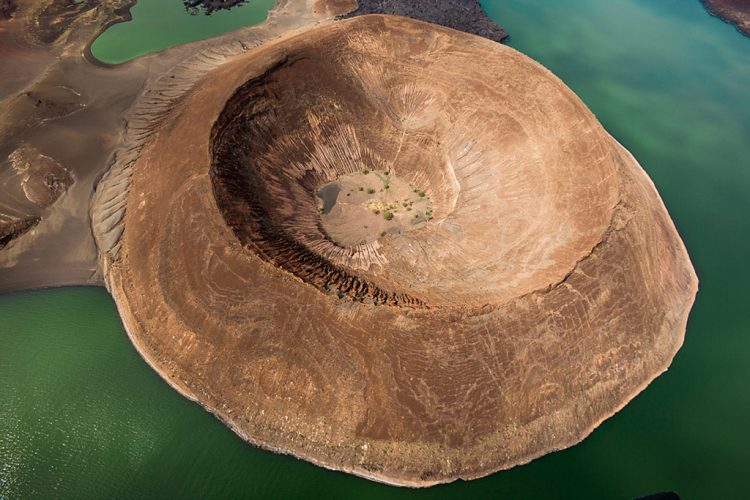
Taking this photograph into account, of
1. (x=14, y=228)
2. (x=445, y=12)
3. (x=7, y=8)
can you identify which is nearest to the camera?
(x=14, y=228)

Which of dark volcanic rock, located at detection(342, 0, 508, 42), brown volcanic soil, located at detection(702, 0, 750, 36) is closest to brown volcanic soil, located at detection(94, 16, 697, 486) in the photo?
dark volcanic rock, located at detection(342, 0, 508, 42)

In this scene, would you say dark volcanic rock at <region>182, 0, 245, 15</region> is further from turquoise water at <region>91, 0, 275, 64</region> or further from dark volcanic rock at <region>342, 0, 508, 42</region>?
dark volcanic rock at <region>342, 0, 508, 42</region>

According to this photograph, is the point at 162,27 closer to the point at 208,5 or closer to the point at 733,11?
the point at 208,5

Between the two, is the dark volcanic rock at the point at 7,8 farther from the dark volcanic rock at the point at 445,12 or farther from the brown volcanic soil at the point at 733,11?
the brown volcanic soil at the point at 733,11

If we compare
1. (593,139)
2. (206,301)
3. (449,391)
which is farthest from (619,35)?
(206,301)

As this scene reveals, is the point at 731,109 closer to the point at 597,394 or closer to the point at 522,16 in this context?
the point at 522,16

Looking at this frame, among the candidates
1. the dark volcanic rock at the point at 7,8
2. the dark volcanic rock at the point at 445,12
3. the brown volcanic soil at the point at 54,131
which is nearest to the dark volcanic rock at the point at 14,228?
the brown volcanic soil at the point at 54,131

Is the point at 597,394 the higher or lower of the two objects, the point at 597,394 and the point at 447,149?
the lower

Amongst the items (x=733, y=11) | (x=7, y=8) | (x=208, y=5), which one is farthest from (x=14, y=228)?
(x=733, y=11)
